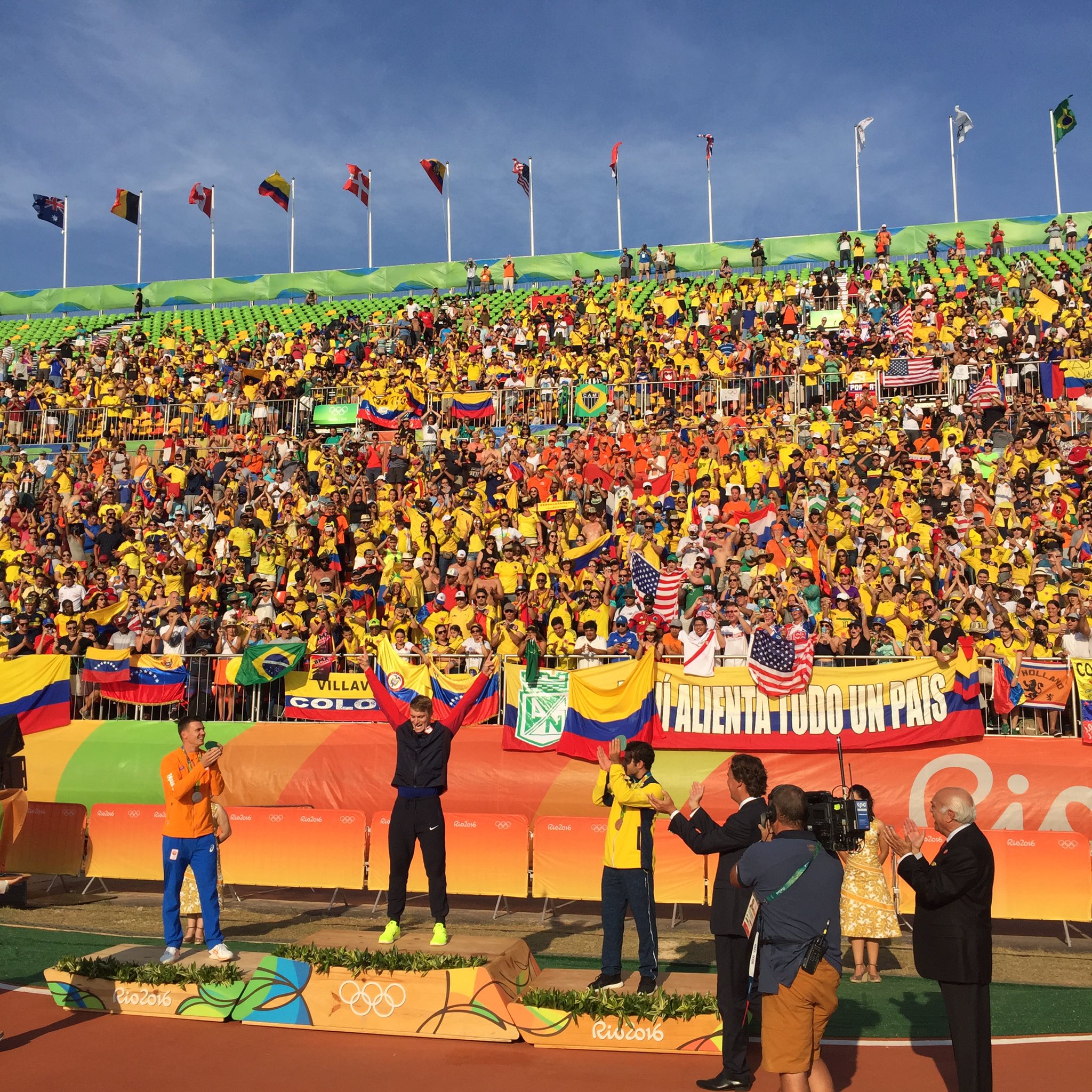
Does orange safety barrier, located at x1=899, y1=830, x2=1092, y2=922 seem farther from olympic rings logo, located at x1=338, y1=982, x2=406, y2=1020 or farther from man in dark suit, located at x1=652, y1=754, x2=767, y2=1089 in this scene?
olympic rings logo, located at x1=338, y1=982, x2=406, y2=1020

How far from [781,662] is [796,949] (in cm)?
833

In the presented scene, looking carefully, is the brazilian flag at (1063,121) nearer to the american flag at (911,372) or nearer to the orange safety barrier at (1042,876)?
the american flag at (911,372)

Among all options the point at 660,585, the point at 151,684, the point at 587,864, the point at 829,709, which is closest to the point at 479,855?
the point at 587,864

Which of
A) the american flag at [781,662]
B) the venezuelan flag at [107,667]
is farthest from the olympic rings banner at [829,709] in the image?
the venezuelan flag at [107,667]

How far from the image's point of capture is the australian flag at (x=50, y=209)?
49.8 m

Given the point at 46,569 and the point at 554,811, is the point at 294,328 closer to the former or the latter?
the point at 46,569

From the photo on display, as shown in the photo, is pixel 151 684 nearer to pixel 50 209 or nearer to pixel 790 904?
pixel 790 904

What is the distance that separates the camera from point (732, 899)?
6.87 m

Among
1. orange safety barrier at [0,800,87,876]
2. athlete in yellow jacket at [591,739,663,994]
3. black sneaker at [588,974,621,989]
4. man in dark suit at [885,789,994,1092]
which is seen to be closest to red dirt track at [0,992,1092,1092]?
black sneaker at [588,974,621,989]

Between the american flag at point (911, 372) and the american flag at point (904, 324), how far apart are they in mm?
2422

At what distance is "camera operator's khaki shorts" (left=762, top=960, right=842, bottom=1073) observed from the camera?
5633mm

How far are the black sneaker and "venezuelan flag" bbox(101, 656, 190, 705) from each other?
977 centimetres

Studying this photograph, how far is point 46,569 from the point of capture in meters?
20.5

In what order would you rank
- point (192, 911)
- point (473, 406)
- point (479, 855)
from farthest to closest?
point (473, 406) → point (479, 855) → point (192, 911)
